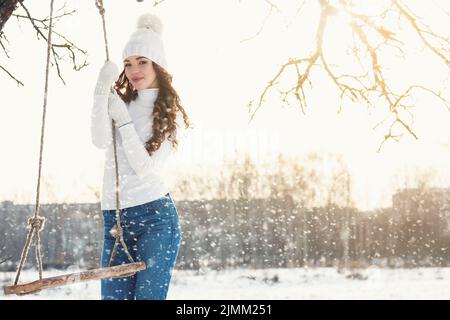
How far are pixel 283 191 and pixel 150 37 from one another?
16.7 metres

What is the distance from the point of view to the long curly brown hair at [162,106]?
201cm

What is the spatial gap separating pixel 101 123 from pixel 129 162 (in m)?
0.15

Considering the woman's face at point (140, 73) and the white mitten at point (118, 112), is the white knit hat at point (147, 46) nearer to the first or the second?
the woman's face at point (140, 73)

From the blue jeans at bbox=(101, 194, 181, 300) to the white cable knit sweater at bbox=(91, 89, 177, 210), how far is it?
0.03 metres

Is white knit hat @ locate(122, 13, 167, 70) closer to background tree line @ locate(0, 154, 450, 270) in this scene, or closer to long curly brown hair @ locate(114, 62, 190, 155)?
long curly brown hair @ locate(114, 62, 190, 155)

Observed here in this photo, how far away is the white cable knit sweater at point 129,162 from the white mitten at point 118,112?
15 mm

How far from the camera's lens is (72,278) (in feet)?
5.92

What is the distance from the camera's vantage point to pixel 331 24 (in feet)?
10.1

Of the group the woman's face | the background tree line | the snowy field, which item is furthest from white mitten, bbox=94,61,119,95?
the background tree line

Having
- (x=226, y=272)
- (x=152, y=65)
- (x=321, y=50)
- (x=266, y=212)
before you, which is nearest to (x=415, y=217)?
(x=266, y=212)

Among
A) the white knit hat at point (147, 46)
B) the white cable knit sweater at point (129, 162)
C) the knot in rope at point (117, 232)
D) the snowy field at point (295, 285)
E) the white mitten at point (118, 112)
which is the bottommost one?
the snowy field at point (295, 285)

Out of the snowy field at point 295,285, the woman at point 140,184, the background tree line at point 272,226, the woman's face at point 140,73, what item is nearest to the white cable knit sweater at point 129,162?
the woman at point 140,184

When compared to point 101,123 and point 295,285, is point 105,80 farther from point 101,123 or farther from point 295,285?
point 295,285

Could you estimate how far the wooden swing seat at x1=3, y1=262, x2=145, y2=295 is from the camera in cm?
172
